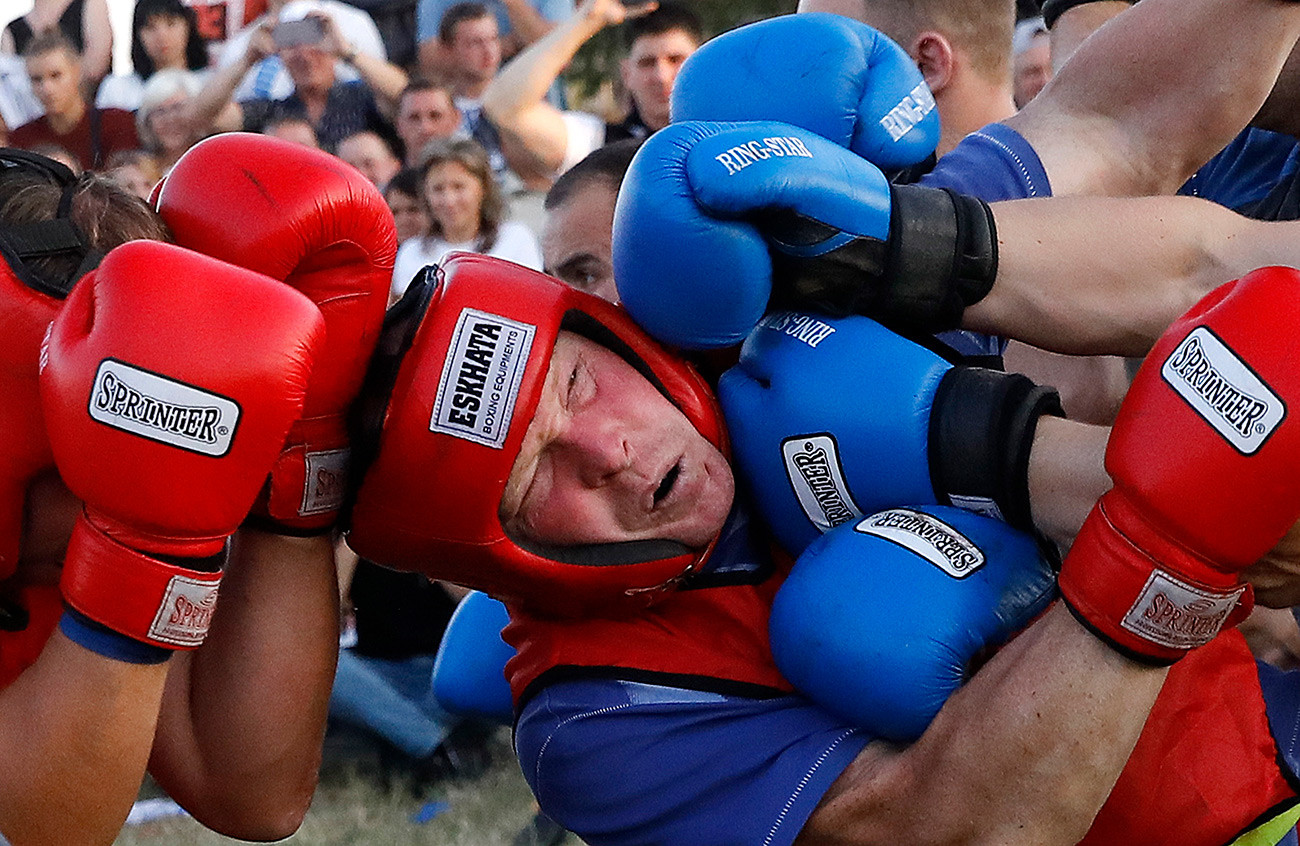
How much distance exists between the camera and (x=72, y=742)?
1799mm

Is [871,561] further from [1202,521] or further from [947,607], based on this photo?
[1202,521]

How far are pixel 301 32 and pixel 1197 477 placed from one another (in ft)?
18.3

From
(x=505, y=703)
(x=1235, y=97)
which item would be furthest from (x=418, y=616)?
(x=1235, y=97)

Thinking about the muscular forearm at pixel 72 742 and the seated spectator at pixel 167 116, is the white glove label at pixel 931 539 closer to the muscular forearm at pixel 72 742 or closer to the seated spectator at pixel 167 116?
the muscular forearm at pixel 72 742

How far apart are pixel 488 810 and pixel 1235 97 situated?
2891mm

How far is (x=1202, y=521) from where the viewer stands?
159 centimetres

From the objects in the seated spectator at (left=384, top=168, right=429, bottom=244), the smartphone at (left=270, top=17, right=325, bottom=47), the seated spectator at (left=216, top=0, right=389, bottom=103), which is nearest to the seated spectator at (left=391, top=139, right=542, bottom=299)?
the seated spectator at (left=384, top=168, right=429, bottom=244)

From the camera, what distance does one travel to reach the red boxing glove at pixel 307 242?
191 centimetres

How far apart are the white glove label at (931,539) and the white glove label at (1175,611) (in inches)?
10.2

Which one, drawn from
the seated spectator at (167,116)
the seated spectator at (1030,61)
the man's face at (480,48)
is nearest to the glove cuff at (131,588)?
the seated spectator at (1030,61)

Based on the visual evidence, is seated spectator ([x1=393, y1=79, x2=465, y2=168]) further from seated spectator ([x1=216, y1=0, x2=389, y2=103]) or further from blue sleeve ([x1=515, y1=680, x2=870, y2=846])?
blue sleeve ([x1=515, y1=680, x2=870, y2=846])

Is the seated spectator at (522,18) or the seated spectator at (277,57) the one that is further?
the seated spectator at (277,57)

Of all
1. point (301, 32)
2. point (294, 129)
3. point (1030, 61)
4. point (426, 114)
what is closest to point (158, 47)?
point (301, 32)

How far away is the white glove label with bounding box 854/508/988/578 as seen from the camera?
1865 mm
